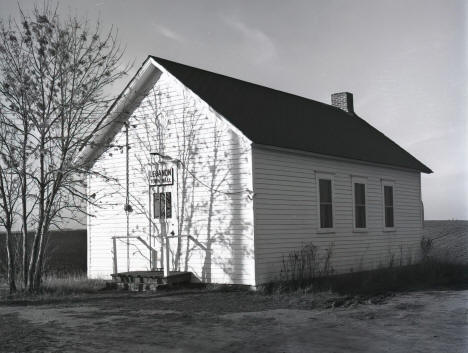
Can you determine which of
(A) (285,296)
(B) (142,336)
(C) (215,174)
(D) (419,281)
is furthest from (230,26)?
(D) (419,281)

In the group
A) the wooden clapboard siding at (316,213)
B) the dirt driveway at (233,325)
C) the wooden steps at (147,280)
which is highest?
the wooden clapboard siding at (316,213)

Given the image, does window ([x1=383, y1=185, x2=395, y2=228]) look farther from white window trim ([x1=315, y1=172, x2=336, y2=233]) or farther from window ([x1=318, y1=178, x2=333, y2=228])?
window ([x1=318, y1=178, x2=333, y2=228])

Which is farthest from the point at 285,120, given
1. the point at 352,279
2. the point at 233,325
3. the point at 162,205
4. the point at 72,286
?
the point at 233,325

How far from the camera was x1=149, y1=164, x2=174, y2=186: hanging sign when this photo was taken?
16.8 meters

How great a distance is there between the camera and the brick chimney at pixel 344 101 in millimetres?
26766

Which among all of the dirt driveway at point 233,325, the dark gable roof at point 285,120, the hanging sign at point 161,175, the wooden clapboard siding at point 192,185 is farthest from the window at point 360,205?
the hanging sign at point 161,175

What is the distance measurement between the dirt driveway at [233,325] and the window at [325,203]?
4.14 m

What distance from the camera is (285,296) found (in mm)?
14000

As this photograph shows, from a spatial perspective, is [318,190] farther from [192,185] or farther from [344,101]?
[344,101]

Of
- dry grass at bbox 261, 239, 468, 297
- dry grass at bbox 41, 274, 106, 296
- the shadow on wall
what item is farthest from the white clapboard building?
dry grass at bbox 41, 274, 106, 296

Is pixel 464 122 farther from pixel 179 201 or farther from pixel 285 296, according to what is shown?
pixel 179 201

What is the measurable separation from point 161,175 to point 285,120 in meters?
4.14

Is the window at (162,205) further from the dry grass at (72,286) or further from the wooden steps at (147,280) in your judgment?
the dry grass at (72,286)

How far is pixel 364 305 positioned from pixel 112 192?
8519 mm
